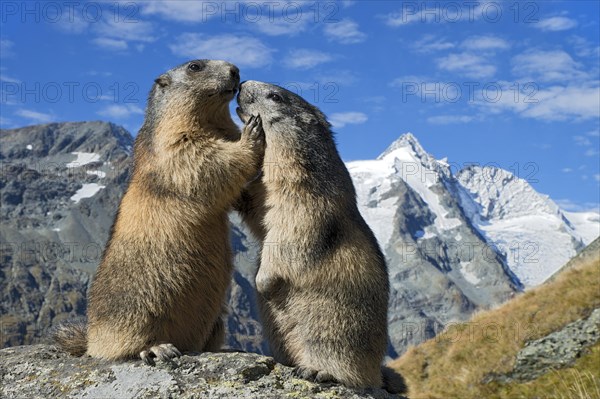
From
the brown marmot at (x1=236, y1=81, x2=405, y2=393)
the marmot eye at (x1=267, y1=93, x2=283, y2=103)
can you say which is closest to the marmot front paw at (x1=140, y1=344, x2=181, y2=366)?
the brown marmot at (x1=236, y1=81, x2=405, y2=393)

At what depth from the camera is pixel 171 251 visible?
9750mm

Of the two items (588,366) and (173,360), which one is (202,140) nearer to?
(173,360)

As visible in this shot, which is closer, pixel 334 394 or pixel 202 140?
pixel 334 394

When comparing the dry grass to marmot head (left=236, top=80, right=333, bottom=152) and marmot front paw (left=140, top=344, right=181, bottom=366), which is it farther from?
marmot front paw (left=140, top=344, right=181, bottom=366)

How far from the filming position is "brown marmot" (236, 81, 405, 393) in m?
9.77

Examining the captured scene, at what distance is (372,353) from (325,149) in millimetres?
3239

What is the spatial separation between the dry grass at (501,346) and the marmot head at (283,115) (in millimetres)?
15321

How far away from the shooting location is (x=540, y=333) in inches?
1073

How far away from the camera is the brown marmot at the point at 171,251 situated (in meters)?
9.62

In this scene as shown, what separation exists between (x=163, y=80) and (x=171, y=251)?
11.1 ft

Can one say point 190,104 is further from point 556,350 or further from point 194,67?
point 556,350

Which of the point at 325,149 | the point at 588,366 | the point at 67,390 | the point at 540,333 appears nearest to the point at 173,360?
the point at 67,390

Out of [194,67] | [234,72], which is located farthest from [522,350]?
[194,67]

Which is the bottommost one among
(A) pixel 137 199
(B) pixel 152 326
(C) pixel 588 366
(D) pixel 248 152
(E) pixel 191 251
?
(C) pixel 588 366
